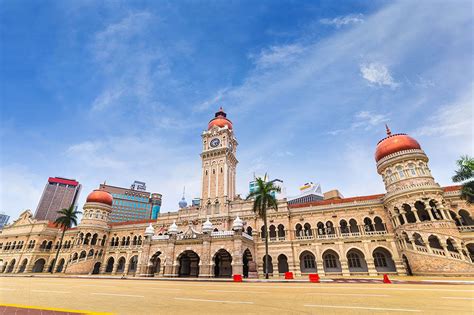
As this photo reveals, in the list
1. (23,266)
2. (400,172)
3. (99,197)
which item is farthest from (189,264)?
(23,266)

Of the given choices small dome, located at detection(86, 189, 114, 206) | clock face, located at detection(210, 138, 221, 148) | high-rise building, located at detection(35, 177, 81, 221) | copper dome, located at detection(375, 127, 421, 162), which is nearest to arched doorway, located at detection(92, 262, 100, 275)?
small dome, located at detection(86, 189, 114, 206)

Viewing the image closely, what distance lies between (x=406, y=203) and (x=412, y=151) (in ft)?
22.4

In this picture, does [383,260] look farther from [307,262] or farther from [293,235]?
[293,235]

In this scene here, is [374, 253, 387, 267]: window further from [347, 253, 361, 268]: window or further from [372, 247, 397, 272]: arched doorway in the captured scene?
[347, 253, 361, 268]: window

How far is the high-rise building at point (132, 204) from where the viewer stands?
121000 millimetres

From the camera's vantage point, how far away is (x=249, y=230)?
36.1 meters

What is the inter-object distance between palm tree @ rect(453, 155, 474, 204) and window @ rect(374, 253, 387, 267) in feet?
38.0

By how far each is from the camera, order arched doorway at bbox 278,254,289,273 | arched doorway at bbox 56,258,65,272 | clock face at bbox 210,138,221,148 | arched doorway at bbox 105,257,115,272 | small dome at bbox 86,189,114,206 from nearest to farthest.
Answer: arched doorway at bbox 278,254,289,273 < arched doorway at bbox 105,257,115,272 < clock face at bbox 210,138,221,148 < arched doorway at bbox 56,258,65,272 < small dome at bbox 86,189,114,206

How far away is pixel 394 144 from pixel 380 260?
1552cm

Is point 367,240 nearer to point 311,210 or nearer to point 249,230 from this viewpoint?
point 311,210

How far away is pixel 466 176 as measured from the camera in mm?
24938

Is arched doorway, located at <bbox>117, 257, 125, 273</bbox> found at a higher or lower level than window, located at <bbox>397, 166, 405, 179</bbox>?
lower

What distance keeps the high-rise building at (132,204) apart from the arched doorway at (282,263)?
107 m

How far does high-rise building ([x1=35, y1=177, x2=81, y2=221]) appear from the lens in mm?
152425
